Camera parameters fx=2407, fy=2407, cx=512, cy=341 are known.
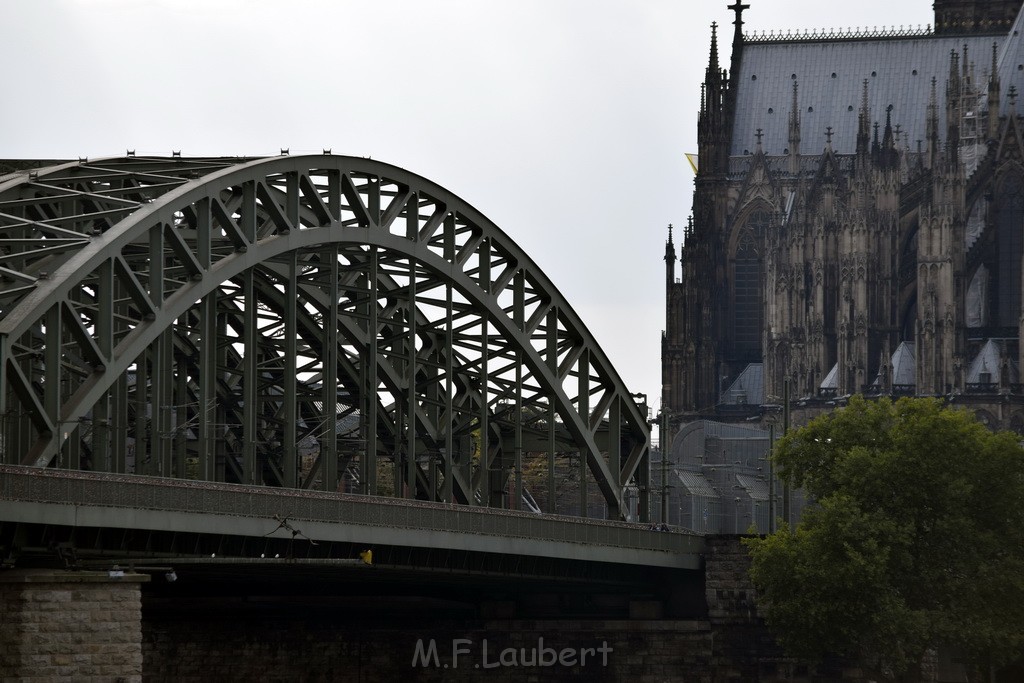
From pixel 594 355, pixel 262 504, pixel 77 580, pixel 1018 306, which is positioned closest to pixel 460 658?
pixel 594 355

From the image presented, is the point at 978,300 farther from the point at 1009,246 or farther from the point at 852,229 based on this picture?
the point at 852,229

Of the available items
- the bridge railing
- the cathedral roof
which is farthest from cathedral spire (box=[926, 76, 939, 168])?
the bridge railing

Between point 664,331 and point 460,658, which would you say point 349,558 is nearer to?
point 460,658

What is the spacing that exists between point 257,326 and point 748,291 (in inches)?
3654

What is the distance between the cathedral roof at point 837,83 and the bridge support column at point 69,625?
379 feet

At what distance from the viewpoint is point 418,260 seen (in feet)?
194

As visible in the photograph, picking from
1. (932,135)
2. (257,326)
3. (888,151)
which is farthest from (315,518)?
(888,151)

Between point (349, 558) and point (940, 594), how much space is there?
22.2 metres

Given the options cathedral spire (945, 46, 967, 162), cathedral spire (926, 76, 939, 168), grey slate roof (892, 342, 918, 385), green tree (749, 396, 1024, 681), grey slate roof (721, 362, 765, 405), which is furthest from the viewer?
grey slate roof (721, 362, 765, 405)

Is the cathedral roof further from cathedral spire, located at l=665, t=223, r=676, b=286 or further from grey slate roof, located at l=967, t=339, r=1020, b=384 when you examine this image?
grey slate roof, located at l=967, t=339, r=1020, b=384

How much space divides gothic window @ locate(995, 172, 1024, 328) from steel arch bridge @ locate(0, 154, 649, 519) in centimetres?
5513

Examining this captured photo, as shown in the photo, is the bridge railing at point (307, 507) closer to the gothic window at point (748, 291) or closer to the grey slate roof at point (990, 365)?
the grey slate roof at point (990, 365)

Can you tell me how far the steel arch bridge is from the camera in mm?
43500

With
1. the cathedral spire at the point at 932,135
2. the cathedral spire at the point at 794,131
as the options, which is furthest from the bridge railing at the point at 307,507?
the cathedral spire at the point at 794,131
